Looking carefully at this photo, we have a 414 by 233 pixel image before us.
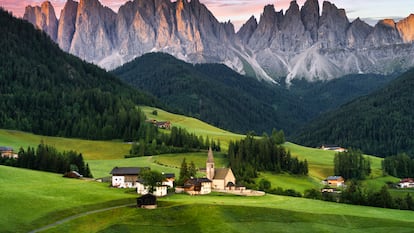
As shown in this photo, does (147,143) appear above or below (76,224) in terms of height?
above

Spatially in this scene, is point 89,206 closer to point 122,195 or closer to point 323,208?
point 122,195

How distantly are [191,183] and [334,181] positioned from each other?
60330mm

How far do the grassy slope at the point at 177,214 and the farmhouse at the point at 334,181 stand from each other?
5602 centimetres

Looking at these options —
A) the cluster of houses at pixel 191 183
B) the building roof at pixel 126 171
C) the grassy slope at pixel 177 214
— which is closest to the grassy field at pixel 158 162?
the building roof at pixel 126 171

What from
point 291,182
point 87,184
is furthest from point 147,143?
point 87,184

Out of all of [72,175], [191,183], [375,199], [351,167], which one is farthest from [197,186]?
[351,167]

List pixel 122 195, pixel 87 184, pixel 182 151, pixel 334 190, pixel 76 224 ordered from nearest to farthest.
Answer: pixel 76 224 < pixel 122 195 < pixel 87 184 < pixel 334 190 < pixel 182 151

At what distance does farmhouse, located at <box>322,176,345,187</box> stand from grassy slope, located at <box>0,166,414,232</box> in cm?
5602

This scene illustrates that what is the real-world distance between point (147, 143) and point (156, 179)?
298ft

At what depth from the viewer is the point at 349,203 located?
120750 millimetres

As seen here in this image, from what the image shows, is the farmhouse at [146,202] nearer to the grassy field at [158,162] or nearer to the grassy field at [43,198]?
the grassy field at [43,198]

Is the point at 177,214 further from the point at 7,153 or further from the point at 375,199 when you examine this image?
the point at 7,153

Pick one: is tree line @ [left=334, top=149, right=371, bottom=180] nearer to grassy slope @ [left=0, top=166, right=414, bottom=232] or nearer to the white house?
grassy slope @ [left=0, top=166, right=414, bottom=232]

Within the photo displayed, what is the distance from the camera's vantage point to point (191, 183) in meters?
121
